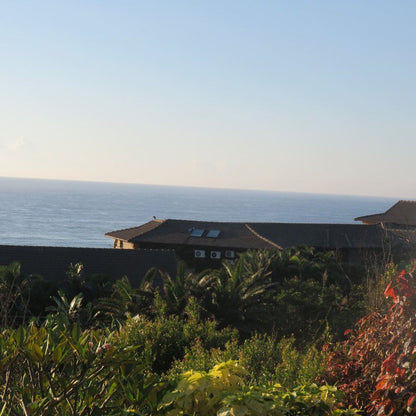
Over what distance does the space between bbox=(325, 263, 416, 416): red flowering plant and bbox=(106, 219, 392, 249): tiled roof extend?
39.0 metres

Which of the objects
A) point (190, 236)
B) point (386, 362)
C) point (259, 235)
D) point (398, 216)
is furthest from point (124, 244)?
point (386, 362)

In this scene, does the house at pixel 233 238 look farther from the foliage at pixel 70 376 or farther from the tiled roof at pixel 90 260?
the foliage at pixel 70 376

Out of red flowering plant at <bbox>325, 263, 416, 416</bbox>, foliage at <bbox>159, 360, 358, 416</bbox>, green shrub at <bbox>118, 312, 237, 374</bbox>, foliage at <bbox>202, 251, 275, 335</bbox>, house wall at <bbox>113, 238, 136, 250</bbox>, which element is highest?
red flowering plant at <bbox>325, 263, 416, 416</bbox>

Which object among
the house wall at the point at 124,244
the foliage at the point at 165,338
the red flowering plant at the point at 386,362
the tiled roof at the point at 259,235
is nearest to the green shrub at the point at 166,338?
the foliage at the point at 165,338

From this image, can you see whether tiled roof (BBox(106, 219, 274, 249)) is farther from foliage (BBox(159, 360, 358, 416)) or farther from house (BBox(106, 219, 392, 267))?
foliage (BBox(159, 360, 358, 416))

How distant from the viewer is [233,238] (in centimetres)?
4766

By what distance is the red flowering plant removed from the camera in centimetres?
486

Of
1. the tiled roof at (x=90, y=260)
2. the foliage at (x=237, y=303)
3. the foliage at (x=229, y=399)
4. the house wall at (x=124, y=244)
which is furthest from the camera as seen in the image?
the house wall at (x=124, y=244)

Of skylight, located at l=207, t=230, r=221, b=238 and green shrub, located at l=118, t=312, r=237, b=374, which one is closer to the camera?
green shrub, located at l=118, t=312, r=237, b=374

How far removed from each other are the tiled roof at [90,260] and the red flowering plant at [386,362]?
85.4 ft

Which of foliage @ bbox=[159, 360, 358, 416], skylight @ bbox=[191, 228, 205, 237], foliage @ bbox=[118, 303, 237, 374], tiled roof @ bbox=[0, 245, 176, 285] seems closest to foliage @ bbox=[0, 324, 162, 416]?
foliage @ bbox=[159, 360, 358, 416]

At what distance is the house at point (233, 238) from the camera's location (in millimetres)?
46344

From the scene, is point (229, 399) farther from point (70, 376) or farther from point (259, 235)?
point (259, 235)

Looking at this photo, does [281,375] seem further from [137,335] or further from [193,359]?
[137,335]
